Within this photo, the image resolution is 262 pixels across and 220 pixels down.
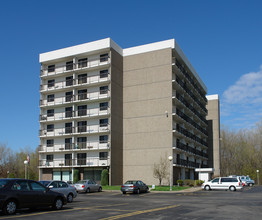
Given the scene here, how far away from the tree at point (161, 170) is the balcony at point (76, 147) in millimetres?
7296

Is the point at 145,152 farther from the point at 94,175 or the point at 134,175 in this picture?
the point at 94,175

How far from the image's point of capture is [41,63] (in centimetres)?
5441

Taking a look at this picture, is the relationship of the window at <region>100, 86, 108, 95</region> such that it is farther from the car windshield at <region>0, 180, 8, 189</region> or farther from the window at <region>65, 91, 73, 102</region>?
the car windshield at <region>0, 180, 8, 189</region>

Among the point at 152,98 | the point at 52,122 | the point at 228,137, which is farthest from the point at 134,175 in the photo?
the point at 228,137

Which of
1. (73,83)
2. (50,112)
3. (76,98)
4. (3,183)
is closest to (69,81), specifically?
A: (73,83)

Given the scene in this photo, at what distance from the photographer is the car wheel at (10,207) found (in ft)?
44.9

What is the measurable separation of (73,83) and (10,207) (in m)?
38.1

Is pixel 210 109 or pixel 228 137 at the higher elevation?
pixel 210 109

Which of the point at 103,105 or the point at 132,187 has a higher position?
the point at 103,105

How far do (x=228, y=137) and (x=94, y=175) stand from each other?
165ft

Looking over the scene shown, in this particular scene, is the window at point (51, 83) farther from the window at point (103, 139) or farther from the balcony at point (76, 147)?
the window at point (103, 139)

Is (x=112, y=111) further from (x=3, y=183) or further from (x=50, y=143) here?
(x=3, y=183)

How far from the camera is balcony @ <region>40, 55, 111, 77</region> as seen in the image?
4944cm

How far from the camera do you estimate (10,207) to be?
545 inches
